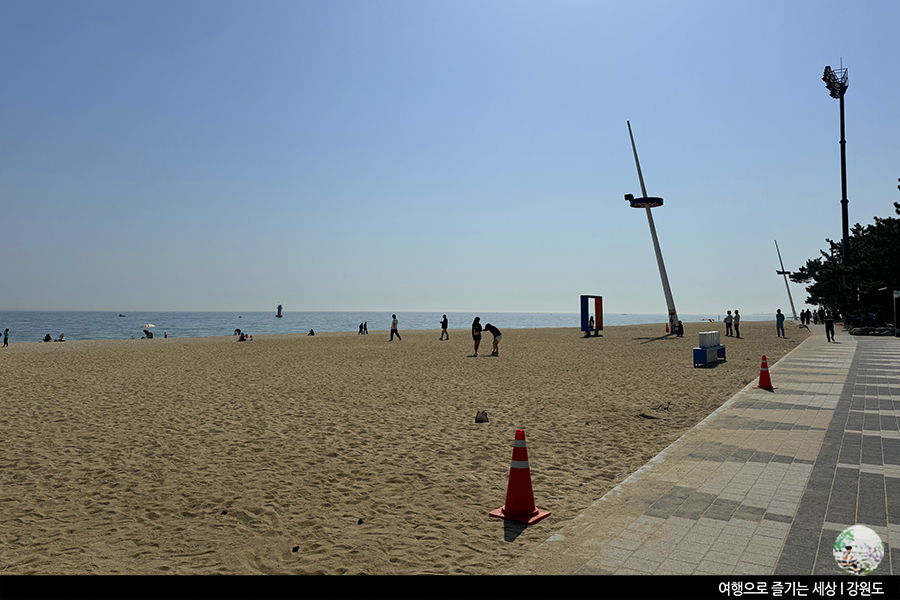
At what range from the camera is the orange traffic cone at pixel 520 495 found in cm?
483

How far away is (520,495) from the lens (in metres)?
4.87

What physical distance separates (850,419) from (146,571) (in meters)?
10.2

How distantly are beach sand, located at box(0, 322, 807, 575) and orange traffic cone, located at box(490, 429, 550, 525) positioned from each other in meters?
0.13

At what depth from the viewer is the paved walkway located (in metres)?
3.67

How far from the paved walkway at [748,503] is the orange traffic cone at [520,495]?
47 cm

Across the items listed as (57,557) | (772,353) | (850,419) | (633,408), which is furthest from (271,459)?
(772,353)

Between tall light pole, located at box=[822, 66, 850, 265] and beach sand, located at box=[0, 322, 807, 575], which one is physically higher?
tall light pole, located at box=[822, 66, 850, 265]

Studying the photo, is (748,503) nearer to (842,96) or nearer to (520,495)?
(520,495)

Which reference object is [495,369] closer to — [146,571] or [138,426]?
[138,426]

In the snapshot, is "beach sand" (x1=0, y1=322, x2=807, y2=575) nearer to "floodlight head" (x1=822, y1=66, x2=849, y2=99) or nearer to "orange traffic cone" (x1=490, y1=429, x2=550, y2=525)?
"orange traffic cone" (x1=490, y1=429, x2=550, y2=525)

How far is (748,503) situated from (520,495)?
218 cm

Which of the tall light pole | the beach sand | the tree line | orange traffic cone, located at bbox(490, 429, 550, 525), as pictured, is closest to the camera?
the beach sand

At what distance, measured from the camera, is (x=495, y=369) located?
58.8 feet

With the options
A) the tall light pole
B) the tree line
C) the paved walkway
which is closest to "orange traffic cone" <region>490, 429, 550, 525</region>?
the paved walkway
